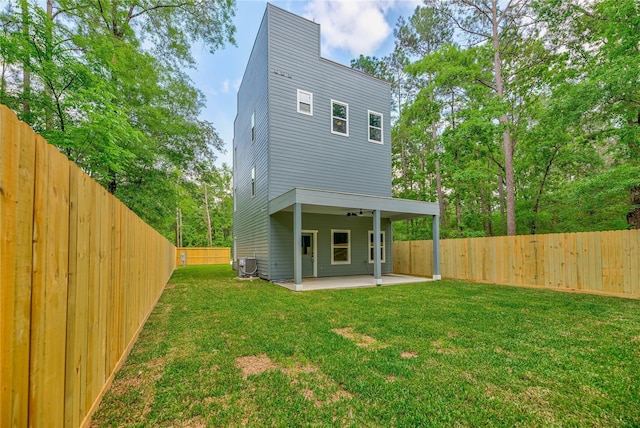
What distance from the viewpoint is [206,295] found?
6789 mm

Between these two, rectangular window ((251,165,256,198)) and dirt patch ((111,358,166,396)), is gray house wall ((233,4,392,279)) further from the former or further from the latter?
dirt patch ((111,358,166,396))

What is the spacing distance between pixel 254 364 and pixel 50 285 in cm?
210

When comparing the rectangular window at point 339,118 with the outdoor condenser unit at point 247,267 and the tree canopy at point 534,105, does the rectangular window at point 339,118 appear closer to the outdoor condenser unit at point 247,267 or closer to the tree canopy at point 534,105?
the tree canopy at point 534,105

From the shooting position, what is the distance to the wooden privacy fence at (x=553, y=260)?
251 inches

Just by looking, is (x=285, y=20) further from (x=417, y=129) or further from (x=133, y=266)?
(x=133, y=266)

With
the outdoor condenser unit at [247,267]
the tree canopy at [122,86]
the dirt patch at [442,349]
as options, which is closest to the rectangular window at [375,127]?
the outdoor condenser unit at [247,267]

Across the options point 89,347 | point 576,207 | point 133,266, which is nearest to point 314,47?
point 133,266

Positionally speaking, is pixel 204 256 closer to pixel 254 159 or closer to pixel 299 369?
pixel 254 159

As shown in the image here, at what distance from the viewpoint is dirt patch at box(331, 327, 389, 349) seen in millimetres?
3398

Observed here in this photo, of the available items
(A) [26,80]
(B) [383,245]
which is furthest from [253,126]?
(B) [383,245]

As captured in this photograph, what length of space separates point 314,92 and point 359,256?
6351 mm

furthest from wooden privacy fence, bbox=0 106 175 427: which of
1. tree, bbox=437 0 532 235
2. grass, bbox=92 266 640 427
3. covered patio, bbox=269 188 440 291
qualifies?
tree, bbox=437 0 532 235

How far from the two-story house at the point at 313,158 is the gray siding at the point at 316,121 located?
4cm

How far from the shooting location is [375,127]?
11477mm
